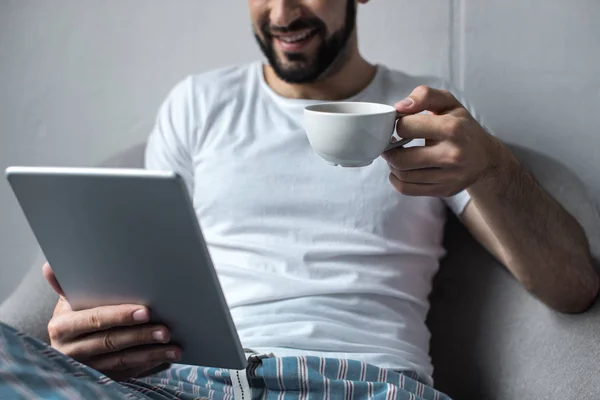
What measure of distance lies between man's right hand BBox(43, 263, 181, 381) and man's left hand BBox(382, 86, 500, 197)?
0.38 meters

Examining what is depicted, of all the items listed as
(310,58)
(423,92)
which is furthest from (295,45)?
(423,92)

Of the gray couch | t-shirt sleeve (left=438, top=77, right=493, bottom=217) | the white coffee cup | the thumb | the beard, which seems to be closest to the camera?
the white coffee cup

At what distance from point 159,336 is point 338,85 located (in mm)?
693

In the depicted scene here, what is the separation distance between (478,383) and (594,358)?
0.79 ft

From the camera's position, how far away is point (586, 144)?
1530mm

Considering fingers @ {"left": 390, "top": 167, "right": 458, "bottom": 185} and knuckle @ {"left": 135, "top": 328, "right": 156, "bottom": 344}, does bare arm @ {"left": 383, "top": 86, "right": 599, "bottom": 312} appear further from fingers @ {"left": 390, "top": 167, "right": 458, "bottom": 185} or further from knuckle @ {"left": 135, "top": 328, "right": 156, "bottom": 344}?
knuckle @ {"left": 135, "top": 328, "right": 156, "bottom": 344}

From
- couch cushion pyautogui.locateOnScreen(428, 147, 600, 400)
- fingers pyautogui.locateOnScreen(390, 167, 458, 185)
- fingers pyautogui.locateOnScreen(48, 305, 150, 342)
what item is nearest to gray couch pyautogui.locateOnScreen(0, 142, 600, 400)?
couch cushion pyautogui.locateOnScreen(428, 147, 600, 400)

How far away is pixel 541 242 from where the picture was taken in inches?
44.1

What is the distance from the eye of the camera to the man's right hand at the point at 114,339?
0.93m

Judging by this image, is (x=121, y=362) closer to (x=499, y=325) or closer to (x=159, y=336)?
(x=159, y=336)

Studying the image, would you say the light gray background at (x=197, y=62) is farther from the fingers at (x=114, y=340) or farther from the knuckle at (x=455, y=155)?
the fingers at (x=114, y=340)

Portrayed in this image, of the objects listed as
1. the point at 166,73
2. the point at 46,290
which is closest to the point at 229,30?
the point at 166,73

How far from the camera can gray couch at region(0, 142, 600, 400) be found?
1.11m

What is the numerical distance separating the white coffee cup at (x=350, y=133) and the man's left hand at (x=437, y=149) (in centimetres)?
4
